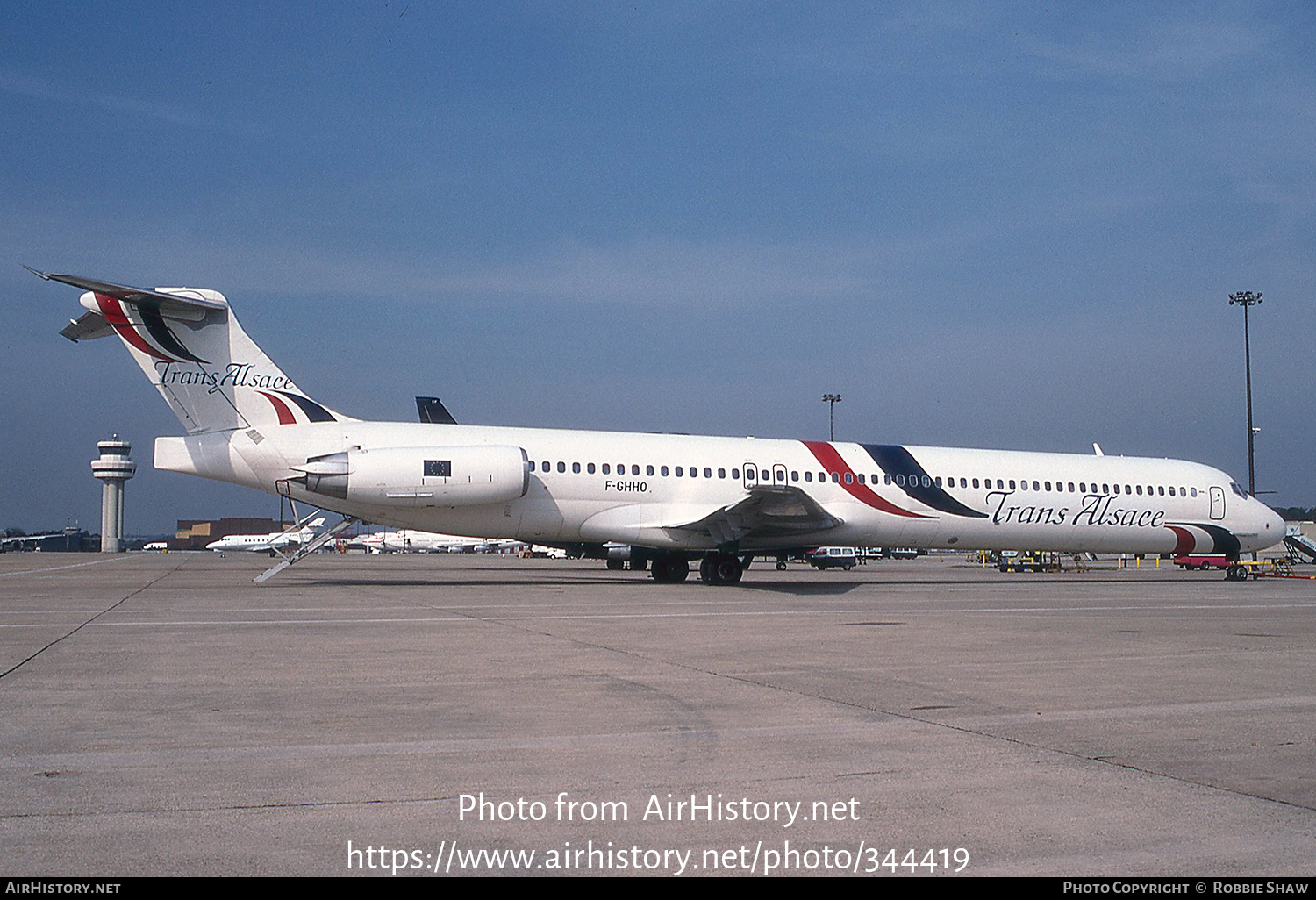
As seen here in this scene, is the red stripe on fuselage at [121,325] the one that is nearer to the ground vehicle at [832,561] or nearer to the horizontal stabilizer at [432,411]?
the horizontal stabilizer at [432,411]

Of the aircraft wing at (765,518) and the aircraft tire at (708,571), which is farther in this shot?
the aircraft tire at (708,571)

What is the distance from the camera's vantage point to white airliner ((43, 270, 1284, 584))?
21953mm

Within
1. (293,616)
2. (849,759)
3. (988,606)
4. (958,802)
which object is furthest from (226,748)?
(988,606)

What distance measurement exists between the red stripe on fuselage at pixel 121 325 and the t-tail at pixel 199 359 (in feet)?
0.06

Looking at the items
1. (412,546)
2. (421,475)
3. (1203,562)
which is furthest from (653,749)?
(412,546)

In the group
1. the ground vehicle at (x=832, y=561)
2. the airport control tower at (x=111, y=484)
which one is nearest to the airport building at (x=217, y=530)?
the airport control tower at (x=111, y=484)

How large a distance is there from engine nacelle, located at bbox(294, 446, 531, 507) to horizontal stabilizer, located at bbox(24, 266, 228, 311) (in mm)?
3800

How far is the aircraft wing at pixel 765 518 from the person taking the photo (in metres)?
23.0

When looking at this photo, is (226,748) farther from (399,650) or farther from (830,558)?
(830,558)

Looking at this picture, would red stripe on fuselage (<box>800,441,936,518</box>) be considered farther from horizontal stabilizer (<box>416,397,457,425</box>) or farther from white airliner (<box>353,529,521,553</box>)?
white airliner (<box>353,529,521,553</box>)

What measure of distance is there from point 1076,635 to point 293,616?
406 inches

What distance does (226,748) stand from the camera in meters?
6.20

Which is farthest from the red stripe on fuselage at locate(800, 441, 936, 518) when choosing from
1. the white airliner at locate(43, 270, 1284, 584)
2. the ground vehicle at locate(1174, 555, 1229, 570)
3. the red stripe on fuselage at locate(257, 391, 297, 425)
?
the ground vehicle at locate(1174, 555, 1229, 570)

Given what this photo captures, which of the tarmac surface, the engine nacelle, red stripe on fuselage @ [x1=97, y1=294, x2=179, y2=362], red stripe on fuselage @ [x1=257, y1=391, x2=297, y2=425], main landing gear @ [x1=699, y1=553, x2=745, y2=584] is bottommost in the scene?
the tarmac surface
